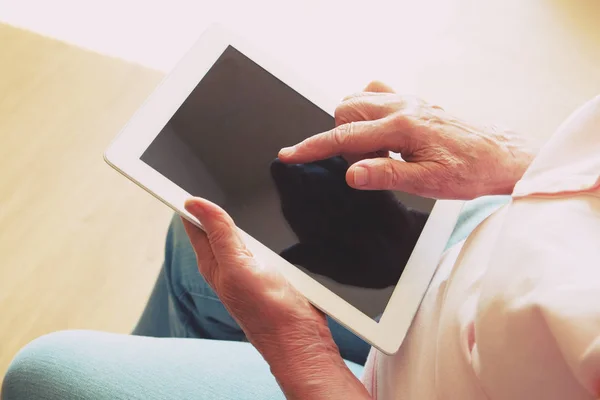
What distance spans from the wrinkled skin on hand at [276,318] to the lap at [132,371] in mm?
66

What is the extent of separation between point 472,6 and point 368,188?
107 centimetres

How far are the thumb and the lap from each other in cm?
25

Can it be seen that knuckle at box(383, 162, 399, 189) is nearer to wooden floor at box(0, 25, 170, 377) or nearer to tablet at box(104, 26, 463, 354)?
tablet at box(104, 26, 463, 354)

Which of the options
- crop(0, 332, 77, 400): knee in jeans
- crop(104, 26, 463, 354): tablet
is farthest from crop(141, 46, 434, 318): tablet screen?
crop(0, 332, 77, 400): knee in jeans

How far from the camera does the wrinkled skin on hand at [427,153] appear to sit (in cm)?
57

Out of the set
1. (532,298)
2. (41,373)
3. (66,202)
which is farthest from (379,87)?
(66,202)

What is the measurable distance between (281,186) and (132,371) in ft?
0.89

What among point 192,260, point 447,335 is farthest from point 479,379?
point 192,260

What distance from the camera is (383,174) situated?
570 mm

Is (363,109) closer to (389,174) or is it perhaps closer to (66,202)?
(389,174)

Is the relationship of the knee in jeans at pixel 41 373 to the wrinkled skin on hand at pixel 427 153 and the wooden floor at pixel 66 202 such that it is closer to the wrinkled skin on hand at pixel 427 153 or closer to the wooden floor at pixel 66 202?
the wrinkled skin on hand at pixel 427 153

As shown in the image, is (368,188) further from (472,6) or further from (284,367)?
(472,6)

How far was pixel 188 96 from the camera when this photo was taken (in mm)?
616

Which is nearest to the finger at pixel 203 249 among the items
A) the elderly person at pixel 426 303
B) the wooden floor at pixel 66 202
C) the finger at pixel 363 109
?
the elderly person at pixel 426 303
